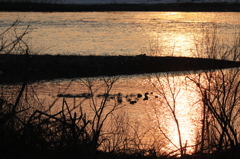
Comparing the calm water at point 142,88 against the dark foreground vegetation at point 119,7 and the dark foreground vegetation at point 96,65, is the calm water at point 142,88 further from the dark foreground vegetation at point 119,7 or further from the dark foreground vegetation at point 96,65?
the dark foreground vegetation at point 119,7

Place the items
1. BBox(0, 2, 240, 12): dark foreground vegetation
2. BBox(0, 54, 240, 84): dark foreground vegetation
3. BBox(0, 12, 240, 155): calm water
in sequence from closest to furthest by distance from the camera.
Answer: BBox(0, 12, 240, 155): calm water, BBox(0, 54, 240, 84): dark foreground vegetation, BBox(0, 2, 240, 12): dark foreground vegetation

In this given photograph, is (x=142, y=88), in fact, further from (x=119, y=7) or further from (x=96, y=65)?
(x=119, y=7)

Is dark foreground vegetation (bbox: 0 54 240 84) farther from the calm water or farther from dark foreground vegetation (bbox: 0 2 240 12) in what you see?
dark foreground vegetation (bbox: 0 2 240 12)

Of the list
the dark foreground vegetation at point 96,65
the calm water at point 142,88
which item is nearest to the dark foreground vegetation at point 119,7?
the calm water at point 142,88

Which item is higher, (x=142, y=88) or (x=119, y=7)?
(x=119, y=7)

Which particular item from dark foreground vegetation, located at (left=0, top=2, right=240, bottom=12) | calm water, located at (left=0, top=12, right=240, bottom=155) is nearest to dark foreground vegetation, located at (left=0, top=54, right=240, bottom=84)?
calm water, located at (left=0, top=12, right=240, bottom=155)

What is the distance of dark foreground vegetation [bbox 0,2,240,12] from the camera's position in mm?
68750

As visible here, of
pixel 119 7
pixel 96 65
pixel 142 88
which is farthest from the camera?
pixel 119 7

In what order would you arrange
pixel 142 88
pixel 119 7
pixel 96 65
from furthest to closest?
pixel 119 7 < pixel 96 65 < pixel 142 88

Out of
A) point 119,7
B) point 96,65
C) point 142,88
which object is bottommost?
point 142,88

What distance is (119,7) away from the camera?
3177 inches

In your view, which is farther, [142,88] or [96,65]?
[96,65]

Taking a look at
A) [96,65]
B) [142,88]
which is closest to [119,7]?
[96,65]

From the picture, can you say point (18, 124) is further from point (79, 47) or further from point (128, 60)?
point (79, 47)
